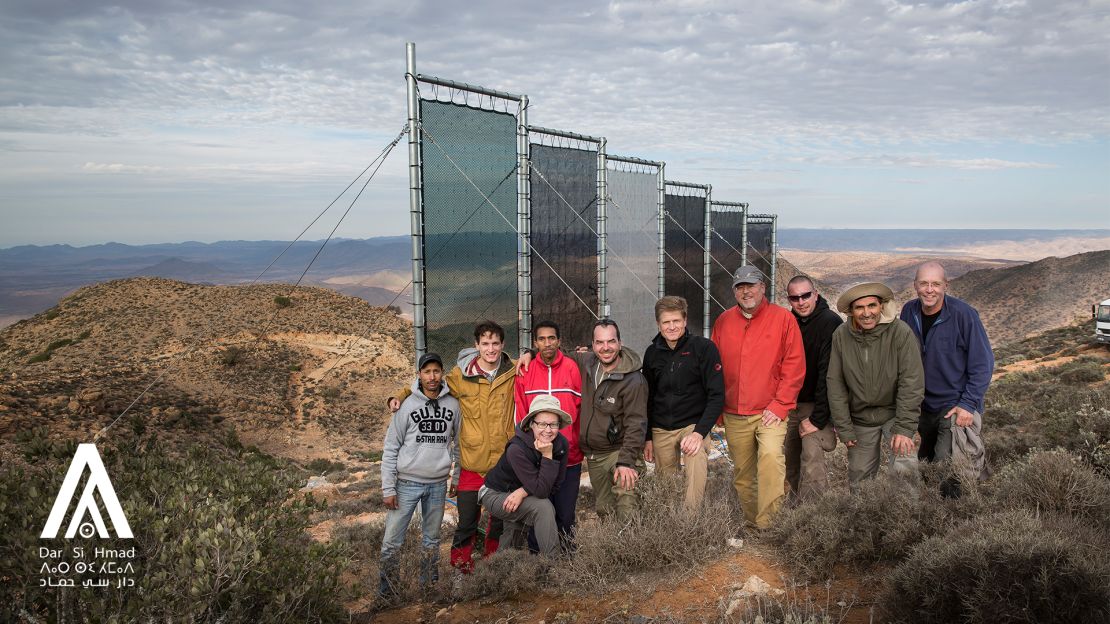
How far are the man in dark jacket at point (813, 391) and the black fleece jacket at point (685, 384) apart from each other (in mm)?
746

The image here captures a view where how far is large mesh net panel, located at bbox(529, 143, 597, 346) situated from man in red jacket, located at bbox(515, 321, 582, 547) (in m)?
2.98

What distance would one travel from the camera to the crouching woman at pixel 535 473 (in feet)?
13.6

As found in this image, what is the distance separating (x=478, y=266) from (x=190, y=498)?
3878mm

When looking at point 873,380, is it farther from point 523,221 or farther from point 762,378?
point 523,221

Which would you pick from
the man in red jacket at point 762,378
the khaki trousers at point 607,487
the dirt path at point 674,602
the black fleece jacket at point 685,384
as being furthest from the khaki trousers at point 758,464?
the khaki trousers at point 607,487

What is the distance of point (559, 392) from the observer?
4.52 metres

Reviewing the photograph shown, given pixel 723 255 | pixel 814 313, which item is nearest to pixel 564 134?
pixel 814 313

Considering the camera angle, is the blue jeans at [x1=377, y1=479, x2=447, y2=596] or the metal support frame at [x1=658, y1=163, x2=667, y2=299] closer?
the blue jeans at [x1=377, y1=479, x2=447, y2=596]

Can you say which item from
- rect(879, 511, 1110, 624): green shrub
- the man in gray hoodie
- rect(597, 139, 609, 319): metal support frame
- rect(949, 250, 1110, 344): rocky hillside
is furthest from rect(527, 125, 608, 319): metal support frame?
rect(949, 250, 1110, 344): rocky hillside

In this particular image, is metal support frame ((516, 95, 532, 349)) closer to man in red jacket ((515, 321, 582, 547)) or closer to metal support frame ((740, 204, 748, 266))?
man in red jacket ((515, 321, 582, 547))

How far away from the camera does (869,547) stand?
3834 mm

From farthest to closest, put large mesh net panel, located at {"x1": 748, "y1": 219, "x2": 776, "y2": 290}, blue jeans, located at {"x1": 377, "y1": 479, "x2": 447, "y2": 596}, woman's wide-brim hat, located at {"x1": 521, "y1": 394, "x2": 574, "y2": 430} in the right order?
large mesh net panel, located at {"x1": 748, "y1": 219, "x2": 776, "y2": 290}
blue jeans, located at {"x1": 377, "y1": 479, "x2": 447, "y2": 596}
woman's wide-brim hat, located at {"x1": 521, "y1": 394, "x2": 574, "y2": 430}

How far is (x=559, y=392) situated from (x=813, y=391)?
6.10ft

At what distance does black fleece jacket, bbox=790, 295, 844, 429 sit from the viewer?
16.0ft
